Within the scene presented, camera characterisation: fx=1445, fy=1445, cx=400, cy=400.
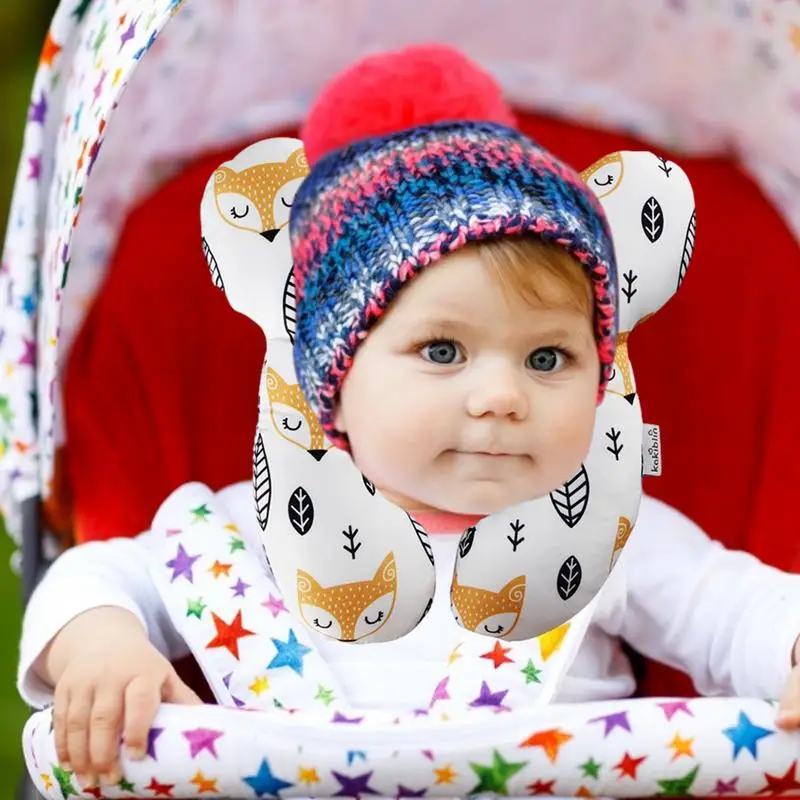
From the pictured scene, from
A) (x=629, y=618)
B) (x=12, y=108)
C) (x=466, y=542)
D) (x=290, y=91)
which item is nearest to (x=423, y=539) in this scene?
(x=466, y=542)

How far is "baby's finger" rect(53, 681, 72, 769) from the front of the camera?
0.63 m

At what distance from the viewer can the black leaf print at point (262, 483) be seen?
1.88 feet

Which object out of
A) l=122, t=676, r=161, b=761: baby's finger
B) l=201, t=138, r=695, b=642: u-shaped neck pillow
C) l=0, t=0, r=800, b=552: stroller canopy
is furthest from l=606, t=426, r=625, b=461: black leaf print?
l=0, t=0, r=800, b=552: stroller canopy

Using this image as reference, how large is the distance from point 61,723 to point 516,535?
23cm

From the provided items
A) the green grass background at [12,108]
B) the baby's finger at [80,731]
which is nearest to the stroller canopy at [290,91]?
the baby's finger at [80,731]

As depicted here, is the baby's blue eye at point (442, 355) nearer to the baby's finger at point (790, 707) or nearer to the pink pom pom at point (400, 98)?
the pink pom pom at point (400, 98)

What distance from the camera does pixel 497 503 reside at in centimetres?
56

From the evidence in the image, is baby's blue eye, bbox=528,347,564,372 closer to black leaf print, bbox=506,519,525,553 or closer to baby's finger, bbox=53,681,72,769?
black leaf print, bbox=506,519,525,553

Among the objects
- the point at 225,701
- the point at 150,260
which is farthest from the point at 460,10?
the point at 225,701

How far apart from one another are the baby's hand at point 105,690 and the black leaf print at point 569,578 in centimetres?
19

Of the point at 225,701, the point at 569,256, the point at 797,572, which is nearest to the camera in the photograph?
the point at 569,256

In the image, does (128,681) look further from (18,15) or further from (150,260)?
(18,15)

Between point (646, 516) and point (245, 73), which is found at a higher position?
point (245, 73)

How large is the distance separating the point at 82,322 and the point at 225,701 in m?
0.35
